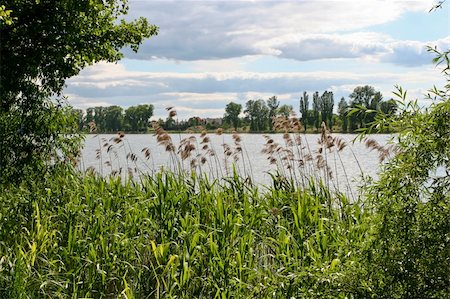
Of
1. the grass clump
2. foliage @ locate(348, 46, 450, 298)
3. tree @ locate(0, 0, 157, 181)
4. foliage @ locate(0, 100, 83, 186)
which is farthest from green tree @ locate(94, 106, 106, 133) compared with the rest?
foliage @ locate(348, 46, 450, 298)

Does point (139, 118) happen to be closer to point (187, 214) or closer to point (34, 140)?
point (34, 140)

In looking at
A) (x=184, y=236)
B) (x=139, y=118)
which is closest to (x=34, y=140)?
(x=184, y=236)

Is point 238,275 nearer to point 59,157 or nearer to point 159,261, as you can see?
point 159,261

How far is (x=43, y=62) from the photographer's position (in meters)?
9.78

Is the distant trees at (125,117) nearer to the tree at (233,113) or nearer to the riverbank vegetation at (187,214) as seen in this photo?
the tree at (233,113)

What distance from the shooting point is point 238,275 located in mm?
5883

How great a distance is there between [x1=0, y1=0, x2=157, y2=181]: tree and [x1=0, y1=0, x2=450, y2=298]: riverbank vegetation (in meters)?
0.02

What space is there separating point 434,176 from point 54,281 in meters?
3.76

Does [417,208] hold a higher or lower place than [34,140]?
lower

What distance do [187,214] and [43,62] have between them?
4.71 metres

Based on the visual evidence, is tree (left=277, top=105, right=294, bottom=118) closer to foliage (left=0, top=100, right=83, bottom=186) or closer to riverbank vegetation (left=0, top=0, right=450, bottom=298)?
riverbank vegetation (left=0, top=0, right=450, bottom=298)

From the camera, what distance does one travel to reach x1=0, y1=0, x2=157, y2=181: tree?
8.93 metres

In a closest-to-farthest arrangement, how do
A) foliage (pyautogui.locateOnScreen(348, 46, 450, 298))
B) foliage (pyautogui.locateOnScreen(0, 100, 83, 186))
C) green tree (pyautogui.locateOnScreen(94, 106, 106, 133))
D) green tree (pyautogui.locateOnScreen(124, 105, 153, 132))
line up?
1. foliage (pyautogui.locateOnScreen(348, 46, 450, 298))
2. foliage (pyautogui.locateOnScreen(0, 100, 83, 186))
3. green tree (pyautogui.locateOnScreen(94, 106, 106, 133))
4. green tree (pyautogui.locateOnScreen(124, 105, 153, 132))

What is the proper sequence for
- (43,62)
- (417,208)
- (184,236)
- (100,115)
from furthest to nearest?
(100,115)
(43,62)
(184,236)
(417,208)
